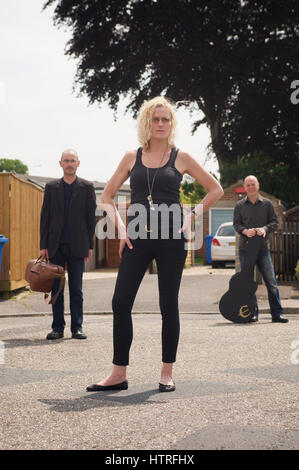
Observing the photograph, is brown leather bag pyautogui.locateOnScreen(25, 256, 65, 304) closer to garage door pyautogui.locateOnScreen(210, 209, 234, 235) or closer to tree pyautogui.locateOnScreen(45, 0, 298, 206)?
tree pyautogui.locateOnScreen(45, 0, 298, 206)

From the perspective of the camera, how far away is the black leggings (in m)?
4.65

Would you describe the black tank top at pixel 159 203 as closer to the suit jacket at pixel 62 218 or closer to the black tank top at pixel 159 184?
the black tank top at pixel 159 184

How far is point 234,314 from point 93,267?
1599 centimetres

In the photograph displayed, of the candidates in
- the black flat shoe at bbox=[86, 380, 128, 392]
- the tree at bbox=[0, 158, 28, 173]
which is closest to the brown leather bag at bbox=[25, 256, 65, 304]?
the black flat shoe at bbox=[86, 380, 128, 392]

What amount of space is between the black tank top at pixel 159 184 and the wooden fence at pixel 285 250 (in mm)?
12125

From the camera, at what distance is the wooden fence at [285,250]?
16.5 m

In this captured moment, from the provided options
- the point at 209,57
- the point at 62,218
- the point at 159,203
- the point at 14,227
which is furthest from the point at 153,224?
the point at 209,57

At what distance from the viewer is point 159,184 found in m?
4.58

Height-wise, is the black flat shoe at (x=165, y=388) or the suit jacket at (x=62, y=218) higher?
the suit jacket at (x=62, y=218)

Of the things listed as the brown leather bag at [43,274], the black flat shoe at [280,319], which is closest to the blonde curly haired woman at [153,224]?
the brown leather bag at [43,274]

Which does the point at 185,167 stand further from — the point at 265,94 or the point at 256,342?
Result: the point at 265,94

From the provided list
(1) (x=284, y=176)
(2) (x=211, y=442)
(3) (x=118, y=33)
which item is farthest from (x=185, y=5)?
(2) (x=211, y=442)

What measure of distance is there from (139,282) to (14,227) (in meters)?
8.17

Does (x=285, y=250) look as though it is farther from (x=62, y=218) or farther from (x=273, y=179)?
(x=273, y=179)
